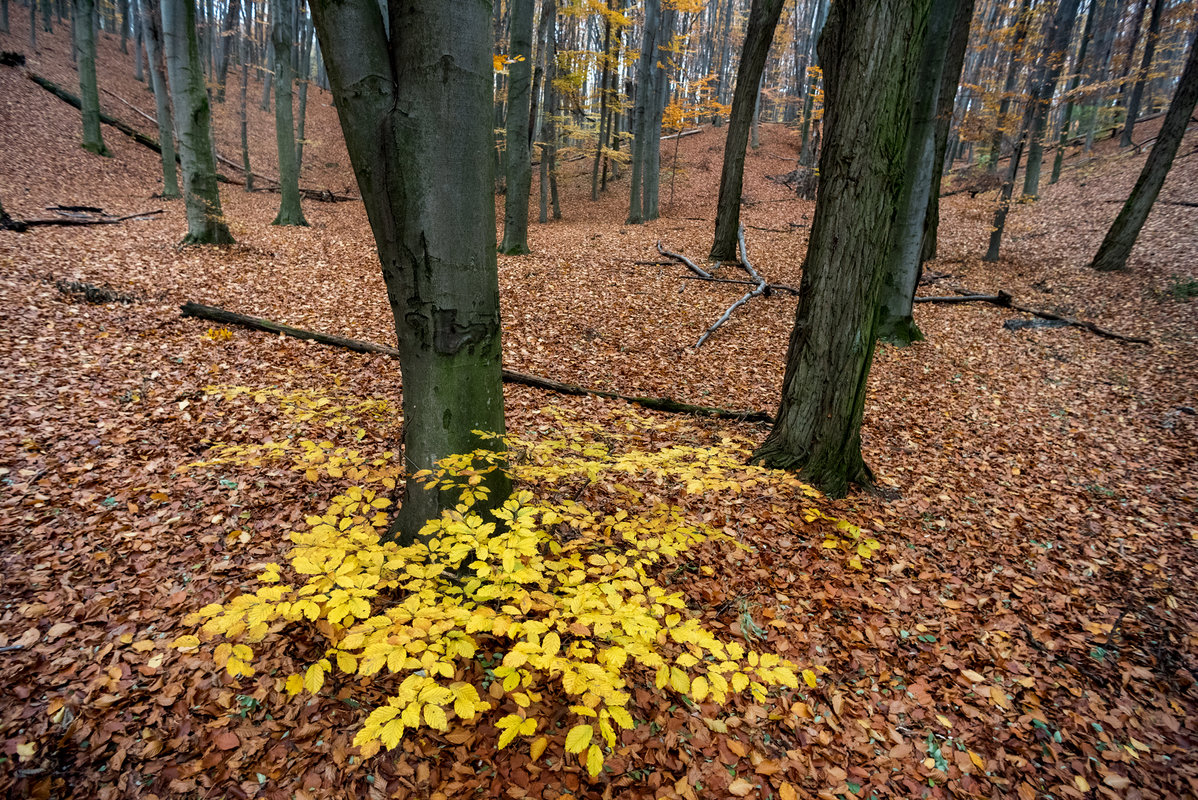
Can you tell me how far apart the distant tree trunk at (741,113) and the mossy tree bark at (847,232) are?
7.51m

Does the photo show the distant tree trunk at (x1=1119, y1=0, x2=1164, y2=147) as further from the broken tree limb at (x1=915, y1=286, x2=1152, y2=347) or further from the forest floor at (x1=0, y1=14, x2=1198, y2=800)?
the forest floor at (x1=0, y1=14, x2=1198, y2=800)

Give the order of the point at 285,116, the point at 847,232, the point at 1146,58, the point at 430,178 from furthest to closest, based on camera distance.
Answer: the point at 1146,58 < the point at 285,116 < the point at 847,232 < the point at 430,178

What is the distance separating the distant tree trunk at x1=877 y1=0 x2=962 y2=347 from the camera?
7656 mm

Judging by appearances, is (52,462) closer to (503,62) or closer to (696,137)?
(503,62)

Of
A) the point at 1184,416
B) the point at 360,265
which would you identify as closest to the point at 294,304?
the point at 360,265

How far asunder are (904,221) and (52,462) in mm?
10554

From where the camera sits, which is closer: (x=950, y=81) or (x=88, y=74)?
(x=950, y=81)

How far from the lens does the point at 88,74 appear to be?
16.3 meters

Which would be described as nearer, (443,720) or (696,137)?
(443,720)

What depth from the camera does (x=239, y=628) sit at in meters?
1.86

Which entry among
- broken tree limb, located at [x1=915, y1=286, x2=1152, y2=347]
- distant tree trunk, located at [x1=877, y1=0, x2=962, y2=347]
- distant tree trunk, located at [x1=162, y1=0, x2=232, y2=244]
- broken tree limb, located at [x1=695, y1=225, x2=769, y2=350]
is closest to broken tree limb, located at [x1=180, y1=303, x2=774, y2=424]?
broken tree limb, located at [x1=695, y1=225, x2=769, y2=350]

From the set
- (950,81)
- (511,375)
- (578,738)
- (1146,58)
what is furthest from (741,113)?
(1146,58)

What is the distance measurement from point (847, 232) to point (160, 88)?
1555 centimetres

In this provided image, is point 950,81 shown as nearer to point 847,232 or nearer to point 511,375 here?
point 847,232
